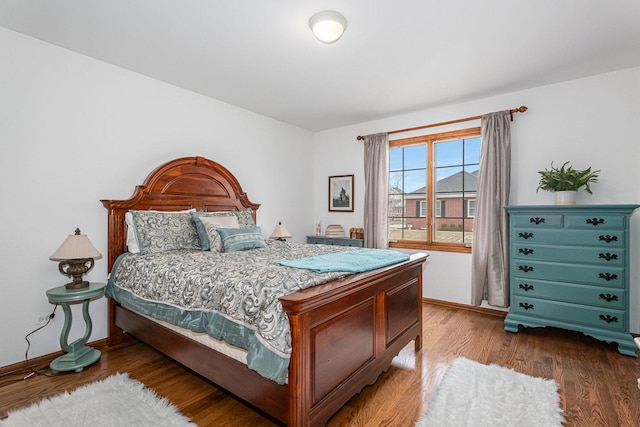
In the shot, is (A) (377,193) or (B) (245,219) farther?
(A) (377,193)

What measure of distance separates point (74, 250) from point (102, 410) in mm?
1160

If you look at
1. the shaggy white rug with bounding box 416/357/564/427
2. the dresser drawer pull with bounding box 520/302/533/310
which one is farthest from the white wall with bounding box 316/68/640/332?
the shaggy white rug with bounding box 416/357/564/427

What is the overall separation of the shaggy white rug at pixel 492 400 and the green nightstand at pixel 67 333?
2.52 m

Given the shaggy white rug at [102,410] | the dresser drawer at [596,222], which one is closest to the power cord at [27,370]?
the shaggy white rug at [102,410]

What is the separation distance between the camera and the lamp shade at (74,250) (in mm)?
2342

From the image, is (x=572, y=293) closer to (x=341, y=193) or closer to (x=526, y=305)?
(x=526, y=305)

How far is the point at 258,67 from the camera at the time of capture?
3062 millimetres

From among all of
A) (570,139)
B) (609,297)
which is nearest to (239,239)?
(609,297)

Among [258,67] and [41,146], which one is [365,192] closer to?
[258,67]

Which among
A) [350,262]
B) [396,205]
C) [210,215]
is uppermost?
[396,205]

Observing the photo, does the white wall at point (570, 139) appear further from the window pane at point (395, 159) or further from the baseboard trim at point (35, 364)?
the baseboard trim at point (35, 364)

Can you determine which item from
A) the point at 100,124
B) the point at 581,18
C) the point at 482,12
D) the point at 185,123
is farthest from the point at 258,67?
the point at 581,18

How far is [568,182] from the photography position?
3135 mm

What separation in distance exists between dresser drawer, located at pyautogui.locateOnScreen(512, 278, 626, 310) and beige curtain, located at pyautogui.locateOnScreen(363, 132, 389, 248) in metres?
1.78
